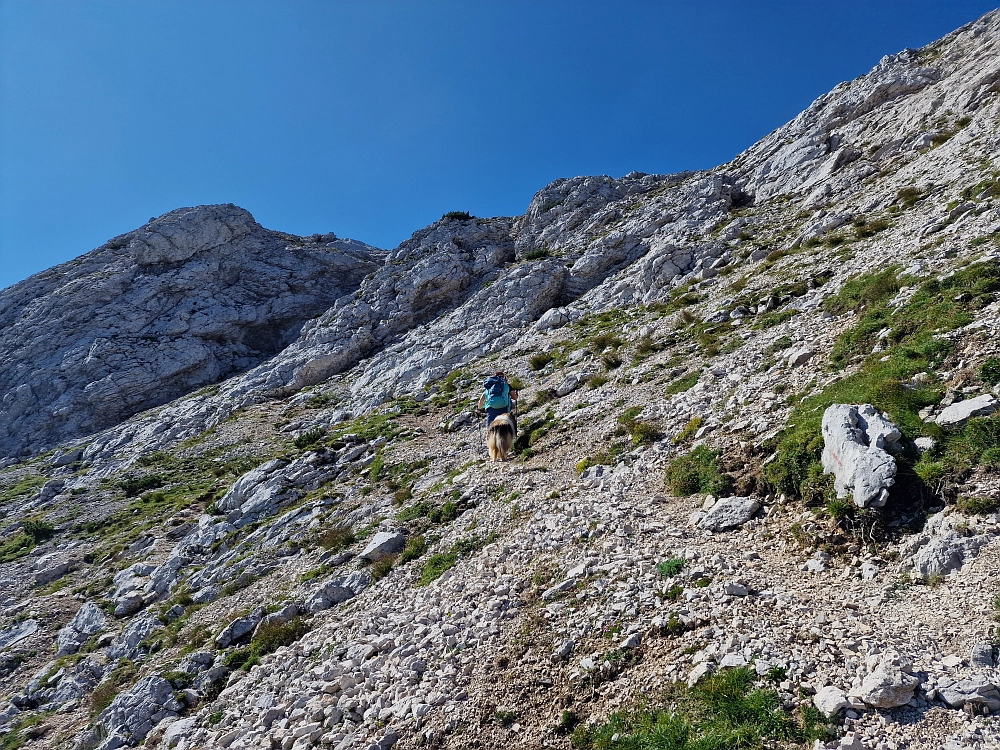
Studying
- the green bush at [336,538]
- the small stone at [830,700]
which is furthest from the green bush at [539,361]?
the small stone at [830,700]

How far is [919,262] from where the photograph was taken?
16.2m

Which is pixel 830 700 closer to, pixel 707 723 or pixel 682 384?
pixel 707 723

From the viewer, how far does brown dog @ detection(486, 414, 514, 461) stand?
16688 millimetres

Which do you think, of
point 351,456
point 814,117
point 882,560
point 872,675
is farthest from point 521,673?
point 814,117

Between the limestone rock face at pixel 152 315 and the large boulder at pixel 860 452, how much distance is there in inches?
2226

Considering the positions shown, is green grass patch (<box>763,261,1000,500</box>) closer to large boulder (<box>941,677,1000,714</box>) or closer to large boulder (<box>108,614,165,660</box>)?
large boulder (<box>941,677,1000,714</box>)

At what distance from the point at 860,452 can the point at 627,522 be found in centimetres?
417

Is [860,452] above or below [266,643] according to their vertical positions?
above

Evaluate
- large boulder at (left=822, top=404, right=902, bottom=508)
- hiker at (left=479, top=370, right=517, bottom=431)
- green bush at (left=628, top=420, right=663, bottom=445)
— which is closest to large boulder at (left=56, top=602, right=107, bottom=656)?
hiker at (left=479, top=370, right=517, bottom=431)

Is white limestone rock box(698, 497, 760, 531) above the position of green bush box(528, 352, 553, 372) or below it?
below

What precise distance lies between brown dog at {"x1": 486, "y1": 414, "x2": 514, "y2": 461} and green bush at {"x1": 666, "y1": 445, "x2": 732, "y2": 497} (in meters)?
6.12

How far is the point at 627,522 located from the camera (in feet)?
33.2

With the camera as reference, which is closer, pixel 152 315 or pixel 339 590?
pixel 339 590

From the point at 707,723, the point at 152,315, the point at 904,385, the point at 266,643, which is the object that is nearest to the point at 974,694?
the point at 707,723
